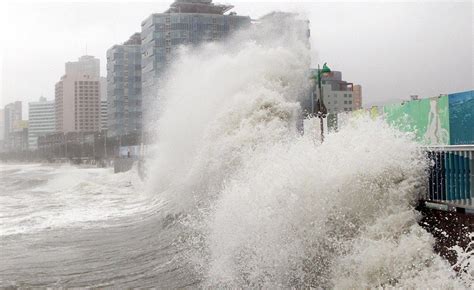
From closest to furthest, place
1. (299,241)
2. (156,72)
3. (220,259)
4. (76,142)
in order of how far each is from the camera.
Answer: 1. (299,241)
2. (220,259)
3. (156,72)
4. (76,142)

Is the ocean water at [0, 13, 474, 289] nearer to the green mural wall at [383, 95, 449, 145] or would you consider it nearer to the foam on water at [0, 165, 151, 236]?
the foam on water at [0, 165, 151, 236]

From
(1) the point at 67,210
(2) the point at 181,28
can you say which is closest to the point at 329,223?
(1) the point at 67,210

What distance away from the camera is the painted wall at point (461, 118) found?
9797 mm

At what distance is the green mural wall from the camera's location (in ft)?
35.1

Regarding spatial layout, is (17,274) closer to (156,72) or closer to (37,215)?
(37,215)

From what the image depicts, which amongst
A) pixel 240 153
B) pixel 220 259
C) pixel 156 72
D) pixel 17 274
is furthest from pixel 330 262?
pixel 156 72

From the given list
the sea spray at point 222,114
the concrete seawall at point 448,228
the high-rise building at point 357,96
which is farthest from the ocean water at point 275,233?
the high-rise building at point 357,96

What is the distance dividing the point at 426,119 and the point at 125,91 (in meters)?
104

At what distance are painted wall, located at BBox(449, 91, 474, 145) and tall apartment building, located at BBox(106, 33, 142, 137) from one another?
9993 cm

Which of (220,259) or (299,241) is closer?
(299,241)

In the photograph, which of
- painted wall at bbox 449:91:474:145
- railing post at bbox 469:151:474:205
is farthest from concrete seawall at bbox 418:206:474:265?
painted wall at bbox 449:91:474:145

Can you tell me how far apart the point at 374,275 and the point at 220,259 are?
323cm

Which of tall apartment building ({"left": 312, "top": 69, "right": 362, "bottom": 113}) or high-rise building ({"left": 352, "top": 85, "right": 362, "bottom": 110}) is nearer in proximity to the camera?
tall apartment building ({"left": 312, "top": 69, "right": 362, "bottom": 113})

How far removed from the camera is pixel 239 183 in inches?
469
